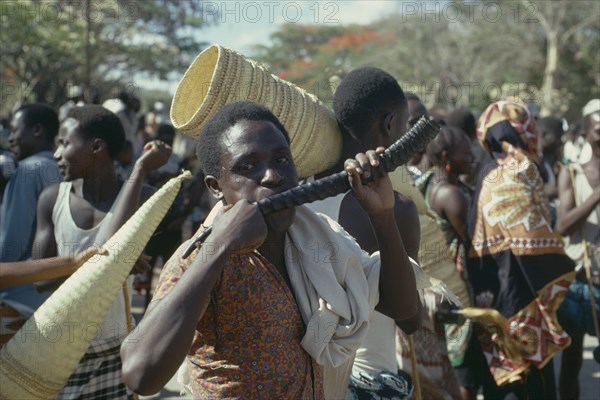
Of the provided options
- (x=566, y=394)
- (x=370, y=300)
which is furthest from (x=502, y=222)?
(x=370, y=300)

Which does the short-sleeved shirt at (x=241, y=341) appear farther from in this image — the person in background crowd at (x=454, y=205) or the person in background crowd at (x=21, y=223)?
the person in background crowd at (x=454, y=205)

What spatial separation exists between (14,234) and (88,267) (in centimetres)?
147

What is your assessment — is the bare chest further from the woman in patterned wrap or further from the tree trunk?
the tree trunk

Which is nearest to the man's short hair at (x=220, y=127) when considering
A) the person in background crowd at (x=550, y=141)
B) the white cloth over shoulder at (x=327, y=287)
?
the white cloth over shoulder at (x=327, y=287)

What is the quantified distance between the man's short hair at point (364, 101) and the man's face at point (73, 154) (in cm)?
143

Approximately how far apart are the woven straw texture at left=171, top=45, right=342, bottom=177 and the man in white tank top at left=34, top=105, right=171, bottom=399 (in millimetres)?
848

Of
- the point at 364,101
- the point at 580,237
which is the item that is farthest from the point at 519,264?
the point at 364,101

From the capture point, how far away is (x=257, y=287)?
2012mm

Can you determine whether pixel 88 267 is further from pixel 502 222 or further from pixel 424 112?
pixel 424 112

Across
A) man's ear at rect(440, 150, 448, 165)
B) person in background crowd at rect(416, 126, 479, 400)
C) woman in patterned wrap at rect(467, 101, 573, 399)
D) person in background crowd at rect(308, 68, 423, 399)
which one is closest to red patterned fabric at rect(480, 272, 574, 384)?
woman in patterned wrap at rect(467, 101, 573, 399)

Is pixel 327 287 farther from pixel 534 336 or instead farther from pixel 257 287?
pixel 534 336

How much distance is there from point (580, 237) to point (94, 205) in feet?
10.6

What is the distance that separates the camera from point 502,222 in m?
4.29

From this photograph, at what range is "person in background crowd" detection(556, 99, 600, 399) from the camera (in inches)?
188
